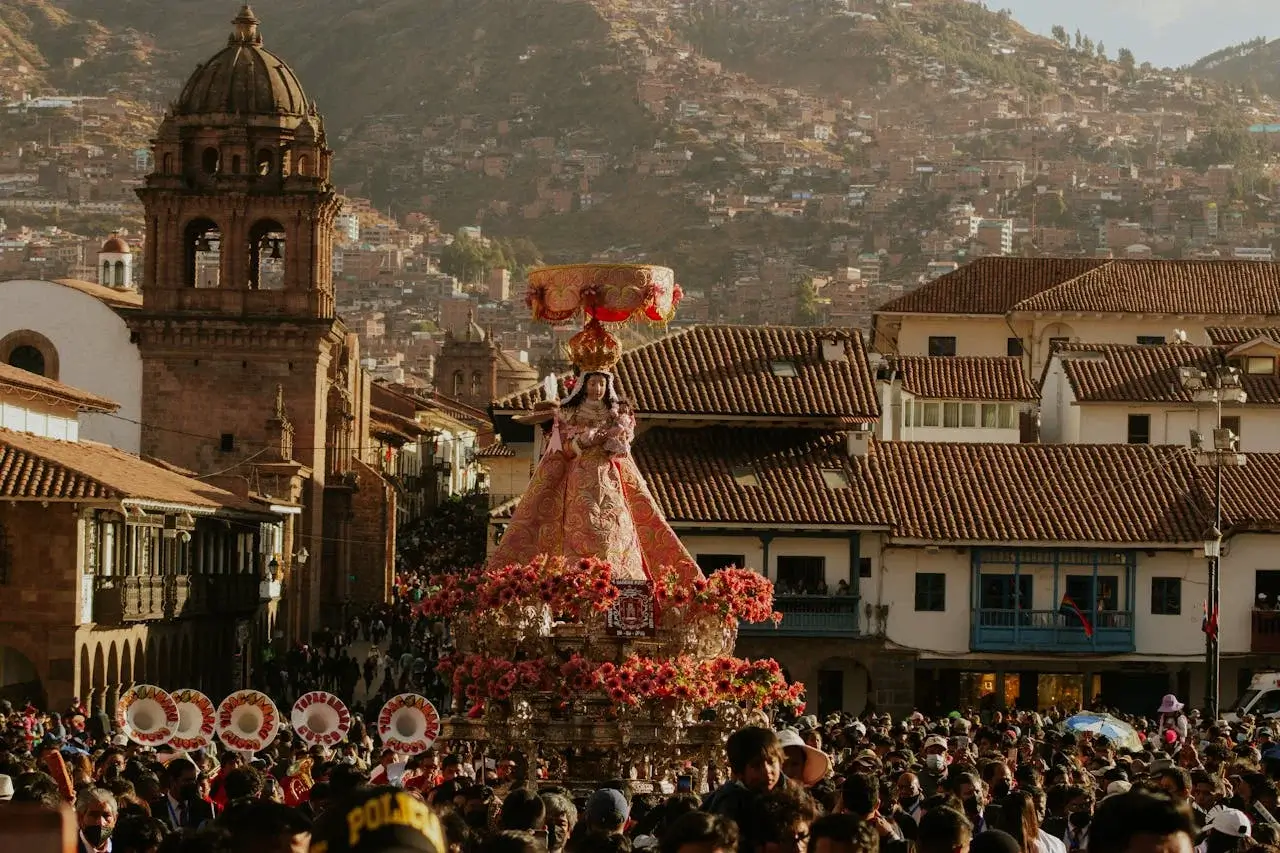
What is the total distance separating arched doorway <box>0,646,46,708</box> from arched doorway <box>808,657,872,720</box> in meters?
15.0

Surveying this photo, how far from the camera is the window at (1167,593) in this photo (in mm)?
60500

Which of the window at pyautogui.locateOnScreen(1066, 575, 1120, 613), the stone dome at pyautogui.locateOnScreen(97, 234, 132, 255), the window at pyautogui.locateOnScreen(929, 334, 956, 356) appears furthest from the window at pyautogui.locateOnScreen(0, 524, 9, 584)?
the window at pyautogui.locateOnScreen(929, 334, 956, 356)

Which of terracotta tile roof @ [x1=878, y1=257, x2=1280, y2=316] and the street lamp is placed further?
terracotta tile roof @ [x1=878, y1=257, x2=1280, y2=316]

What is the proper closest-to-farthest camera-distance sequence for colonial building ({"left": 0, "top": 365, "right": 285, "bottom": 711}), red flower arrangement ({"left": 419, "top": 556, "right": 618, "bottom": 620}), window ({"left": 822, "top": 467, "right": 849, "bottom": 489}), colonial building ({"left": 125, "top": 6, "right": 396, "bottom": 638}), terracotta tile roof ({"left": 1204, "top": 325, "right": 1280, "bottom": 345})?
1. red flower arrangement ({"left": 419, "top": 556, "right": 618, "bottom": 620})
2. colonial building ({"left": 0, "top": 365, "right": 285, "bottom": 711})
3. window ({"left": 822, "top": 467, "right": 849, "bottom": 489})
4. colonial building ({"left": 125, "top": 6, "right": 396, "bottom": 638})
5. terracotta tile roof ({"left": 1204, "top": 325, "right": 1280, "bottom": 345})

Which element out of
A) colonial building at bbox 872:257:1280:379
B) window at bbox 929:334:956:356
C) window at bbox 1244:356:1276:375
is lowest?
window at bbox 1244:356:1276:375

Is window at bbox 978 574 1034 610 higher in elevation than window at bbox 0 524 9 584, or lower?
lower

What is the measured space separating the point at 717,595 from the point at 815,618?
28.7 metres

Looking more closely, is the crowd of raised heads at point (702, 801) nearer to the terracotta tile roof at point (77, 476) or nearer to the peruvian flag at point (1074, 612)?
the terracotta tile roof at point (77, 476)

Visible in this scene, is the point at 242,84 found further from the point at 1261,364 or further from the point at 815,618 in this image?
the point at 815,618

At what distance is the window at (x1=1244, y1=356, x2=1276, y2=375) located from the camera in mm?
78812

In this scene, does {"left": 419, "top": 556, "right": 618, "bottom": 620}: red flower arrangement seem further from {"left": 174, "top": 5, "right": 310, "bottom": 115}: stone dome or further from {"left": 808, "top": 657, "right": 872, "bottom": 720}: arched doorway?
{"left": 174, "top": 5, "right": 310, "bottom": 115}: stone dome

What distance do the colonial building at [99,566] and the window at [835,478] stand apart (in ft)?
42.1

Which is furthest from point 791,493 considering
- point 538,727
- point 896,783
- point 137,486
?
point 896,783

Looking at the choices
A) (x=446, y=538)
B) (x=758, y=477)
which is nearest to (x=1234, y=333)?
(x=758, y=477)
